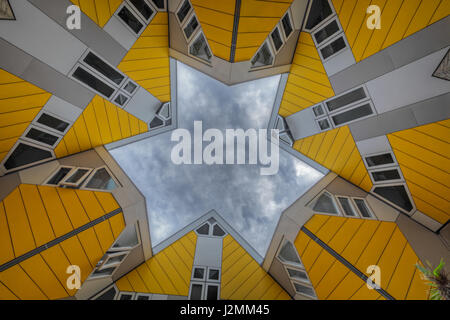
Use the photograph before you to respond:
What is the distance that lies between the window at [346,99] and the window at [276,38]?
332 cm

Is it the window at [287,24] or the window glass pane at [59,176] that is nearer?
the window glass pane at [59,176]

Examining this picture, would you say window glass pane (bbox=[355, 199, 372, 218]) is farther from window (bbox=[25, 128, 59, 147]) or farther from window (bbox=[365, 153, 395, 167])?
window (bbox=[25, 128, 59, 147])

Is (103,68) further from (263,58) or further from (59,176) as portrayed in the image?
(263,58)

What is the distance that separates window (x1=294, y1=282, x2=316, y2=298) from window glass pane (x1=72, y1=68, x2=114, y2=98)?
1222 cm

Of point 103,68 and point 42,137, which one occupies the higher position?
point 103,68

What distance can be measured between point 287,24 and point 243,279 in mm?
12527

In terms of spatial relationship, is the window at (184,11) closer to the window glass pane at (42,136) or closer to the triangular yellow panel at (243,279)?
the window glass pane at (42,136)

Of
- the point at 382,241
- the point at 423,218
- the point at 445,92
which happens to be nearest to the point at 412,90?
the point at 445,92

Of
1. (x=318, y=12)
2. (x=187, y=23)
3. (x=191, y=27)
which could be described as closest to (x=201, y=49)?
(x=191, y=27)

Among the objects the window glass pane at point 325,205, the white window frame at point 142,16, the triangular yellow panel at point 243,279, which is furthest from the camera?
the triangular yellow panel at point 243,279

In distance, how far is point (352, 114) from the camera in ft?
26.3

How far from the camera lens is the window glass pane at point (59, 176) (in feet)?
23.2

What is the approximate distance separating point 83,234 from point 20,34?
6481 millimetres

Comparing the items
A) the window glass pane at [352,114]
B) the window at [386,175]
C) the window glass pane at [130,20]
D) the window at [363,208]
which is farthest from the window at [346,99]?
the window glass pane at [130,20]
